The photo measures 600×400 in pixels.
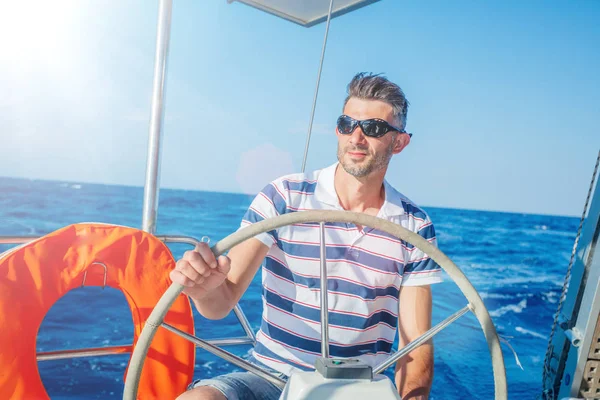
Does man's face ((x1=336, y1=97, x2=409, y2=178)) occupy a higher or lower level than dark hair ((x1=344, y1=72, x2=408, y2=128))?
lower

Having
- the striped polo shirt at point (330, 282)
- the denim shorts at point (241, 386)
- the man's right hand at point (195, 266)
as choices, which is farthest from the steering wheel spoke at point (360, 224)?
the striped polo shirt at point (330, 282)

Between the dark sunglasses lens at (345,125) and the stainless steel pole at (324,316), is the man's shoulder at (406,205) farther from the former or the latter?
the stainless steel pole at (324,316)

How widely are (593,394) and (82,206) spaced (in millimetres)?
17511

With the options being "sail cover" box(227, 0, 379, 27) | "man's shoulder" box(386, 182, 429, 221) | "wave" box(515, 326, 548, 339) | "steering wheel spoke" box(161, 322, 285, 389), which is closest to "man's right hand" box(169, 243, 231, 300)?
"steering wheel spoke" box(161, 322, 285, 389)

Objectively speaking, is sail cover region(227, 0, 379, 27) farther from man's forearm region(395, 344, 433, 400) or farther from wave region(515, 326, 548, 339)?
wave region(515, 326, 548, 339)

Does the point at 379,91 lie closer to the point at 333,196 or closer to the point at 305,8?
the point at 333,196

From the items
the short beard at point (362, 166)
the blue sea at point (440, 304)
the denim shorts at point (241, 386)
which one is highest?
the short beard at point (362, 166)

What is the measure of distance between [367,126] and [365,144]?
5 centimetres

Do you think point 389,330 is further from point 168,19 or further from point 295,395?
point 168,19

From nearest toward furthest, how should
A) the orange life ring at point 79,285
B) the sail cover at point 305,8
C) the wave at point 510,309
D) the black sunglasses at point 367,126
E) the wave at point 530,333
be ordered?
the orange life ring at point 79,285 → the black sunglasses at point 367,126 → the sail cover at point 305,8 → the wave at point 530,333 → the wave at point 510,309

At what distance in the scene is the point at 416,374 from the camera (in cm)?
118

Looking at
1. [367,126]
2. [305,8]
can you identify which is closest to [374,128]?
[367,126]

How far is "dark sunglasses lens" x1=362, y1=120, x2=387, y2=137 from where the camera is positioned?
126cm

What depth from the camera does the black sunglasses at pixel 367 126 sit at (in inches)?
49.6
